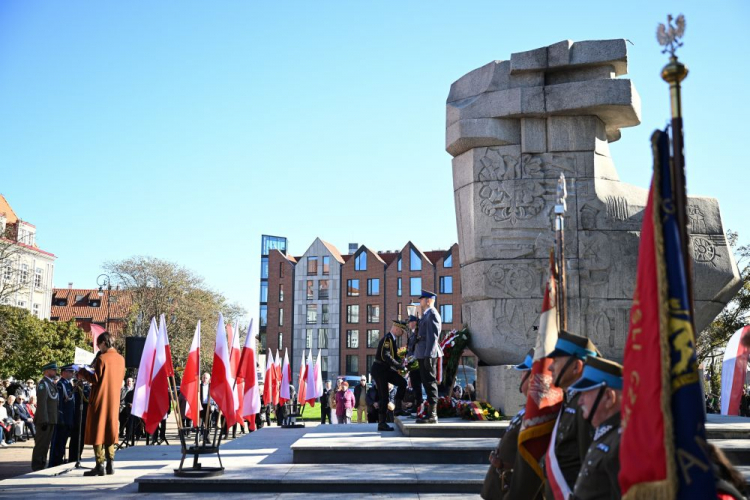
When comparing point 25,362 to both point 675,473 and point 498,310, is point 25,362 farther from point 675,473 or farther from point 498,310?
point 675,473

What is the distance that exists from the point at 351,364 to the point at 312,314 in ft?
21.2

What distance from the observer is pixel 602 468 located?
11.5 feet

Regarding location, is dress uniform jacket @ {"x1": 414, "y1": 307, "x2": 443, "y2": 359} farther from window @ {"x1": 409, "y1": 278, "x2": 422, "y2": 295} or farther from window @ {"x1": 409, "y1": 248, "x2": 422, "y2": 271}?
window @ {"x1": 409, "y1": 248, "x2": 422, "y2": 271}

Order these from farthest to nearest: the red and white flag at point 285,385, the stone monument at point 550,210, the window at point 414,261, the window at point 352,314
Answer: the window at point 352,314
the window at point 414,261
the red and white flag at point 285,385
the stone monument at point 550,210

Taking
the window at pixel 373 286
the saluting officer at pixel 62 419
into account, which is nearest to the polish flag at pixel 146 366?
the saluting officer at pixel 62 419

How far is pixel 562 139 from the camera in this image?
1184 centimetres

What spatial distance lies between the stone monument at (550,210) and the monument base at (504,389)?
0.6 inches

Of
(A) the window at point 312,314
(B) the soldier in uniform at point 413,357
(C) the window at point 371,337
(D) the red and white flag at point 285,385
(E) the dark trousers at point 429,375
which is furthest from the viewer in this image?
(A) the window at point 312,314

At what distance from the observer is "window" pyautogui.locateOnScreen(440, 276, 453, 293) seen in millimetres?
67500

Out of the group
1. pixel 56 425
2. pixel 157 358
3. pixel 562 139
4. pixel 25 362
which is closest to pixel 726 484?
pixel 157 358

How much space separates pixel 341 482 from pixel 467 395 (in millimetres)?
7401

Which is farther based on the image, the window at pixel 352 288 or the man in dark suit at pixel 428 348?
the window at pixel 352 288

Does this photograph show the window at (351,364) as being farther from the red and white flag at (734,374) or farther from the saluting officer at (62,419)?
the red and white flag at (734,374)

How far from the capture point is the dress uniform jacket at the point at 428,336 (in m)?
11.2
